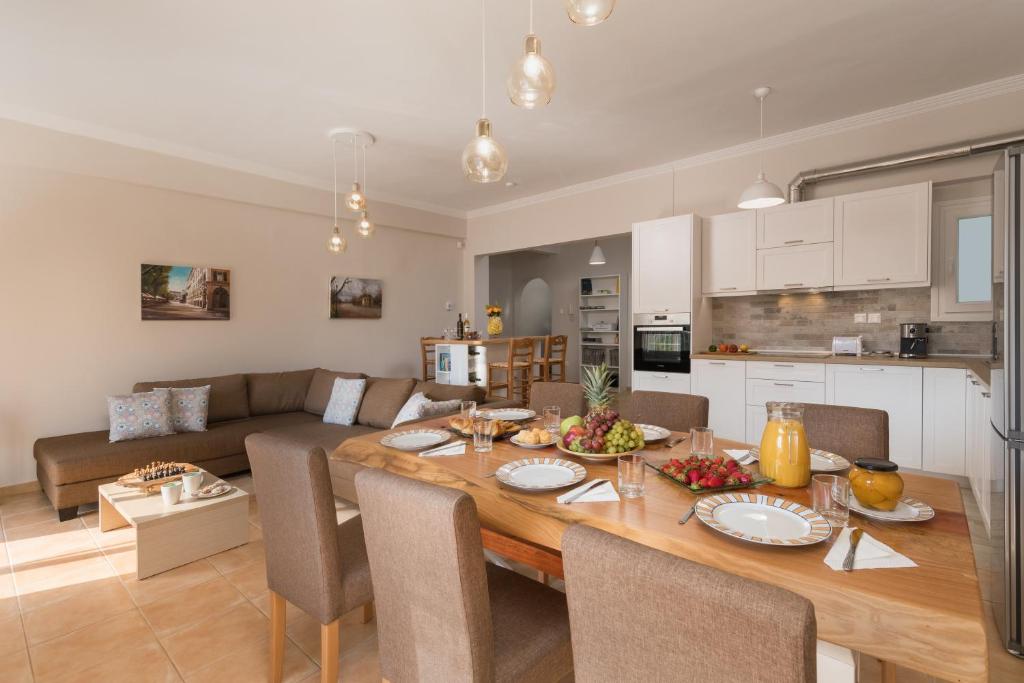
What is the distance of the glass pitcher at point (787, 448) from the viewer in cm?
133

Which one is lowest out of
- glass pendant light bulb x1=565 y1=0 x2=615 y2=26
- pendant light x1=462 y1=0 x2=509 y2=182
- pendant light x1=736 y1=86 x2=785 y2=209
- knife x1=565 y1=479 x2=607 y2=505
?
knife x1=565 y1=479 x2=607 y2=505

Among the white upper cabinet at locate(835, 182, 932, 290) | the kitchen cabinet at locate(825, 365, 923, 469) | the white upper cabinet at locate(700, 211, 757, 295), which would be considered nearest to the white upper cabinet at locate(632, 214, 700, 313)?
the white upper cabinet at locate(700, 211, 757, 295)

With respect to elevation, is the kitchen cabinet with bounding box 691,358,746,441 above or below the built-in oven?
below

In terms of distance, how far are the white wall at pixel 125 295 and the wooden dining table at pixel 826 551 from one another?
13.2ft

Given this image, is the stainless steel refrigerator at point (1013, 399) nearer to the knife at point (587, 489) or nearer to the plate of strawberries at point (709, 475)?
the plate of strawberries at point (709, 475)

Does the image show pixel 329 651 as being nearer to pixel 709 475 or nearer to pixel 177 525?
pixel 709 475

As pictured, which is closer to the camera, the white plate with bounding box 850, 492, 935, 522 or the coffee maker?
the white plate with bounding box 850, 492, 935, 522

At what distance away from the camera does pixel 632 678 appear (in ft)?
2.60

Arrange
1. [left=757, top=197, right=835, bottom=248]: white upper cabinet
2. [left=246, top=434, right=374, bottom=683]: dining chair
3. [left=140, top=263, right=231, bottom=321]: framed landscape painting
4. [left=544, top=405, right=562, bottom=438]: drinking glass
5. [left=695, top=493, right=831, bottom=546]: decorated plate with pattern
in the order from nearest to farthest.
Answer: [left=695, top=493, right=831, bottom=546]: decorated plate with pattern
[left=246, top=434, right=374, bottom=683]: dining chair
[left=544, top=405, right=562, bottom=438]: drinking glass
[left=757, top=197, right=835, bottom=248]: white upper cabinet
[left=140, top=263, right=231, bottom=321]: framed landscape painting

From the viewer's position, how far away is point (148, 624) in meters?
2.11

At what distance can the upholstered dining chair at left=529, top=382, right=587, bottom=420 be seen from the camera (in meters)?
A: 2.67

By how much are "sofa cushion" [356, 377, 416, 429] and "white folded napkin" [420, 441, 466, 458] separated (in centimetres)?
225

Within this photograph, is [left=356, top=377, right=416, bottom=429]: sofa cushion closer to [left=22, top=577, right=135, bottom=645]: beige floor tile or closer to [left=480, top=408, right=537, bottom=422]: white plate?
[left=480, top=408, right=537, bottom=422]: white plate

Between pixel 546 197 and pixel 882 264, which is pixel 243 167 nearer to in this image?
pixel 546 197
